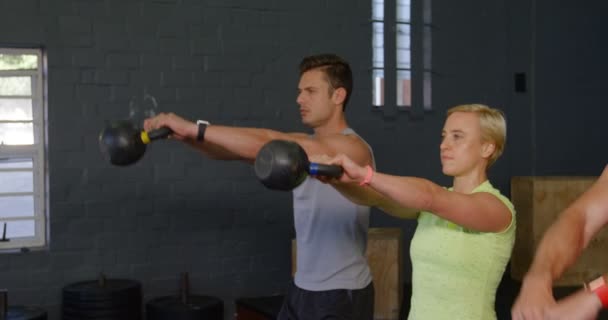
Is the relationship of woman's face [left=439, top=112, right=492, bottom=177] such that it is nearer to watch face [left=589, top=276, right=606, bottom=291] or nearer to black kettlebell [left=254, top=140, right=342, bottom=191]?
black kettlebell [left=254, top=140, right=342, bottom=191]

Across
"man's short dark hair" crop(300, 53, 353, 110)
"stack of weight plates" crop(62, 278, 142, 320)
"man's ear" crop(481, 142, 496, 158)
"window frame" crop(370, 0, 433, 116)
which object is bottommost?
"stack of weight plates" crop(62, 278, 142, 320)

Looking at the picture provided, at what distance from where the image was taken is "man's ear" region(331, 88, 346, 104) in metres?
3.10

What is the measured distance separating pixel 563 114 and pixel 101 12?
3.70 meters

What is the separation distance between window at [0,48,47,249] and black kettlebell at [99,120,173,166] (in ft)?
7.76

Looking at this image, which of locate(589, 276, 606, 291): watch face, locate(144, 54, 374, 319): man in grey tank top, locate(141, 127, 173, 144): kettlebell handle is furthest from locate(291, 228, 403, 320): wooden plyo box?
locate(589, 276, 606, 291): watch face

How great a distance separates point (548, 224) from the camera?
5.83 metres

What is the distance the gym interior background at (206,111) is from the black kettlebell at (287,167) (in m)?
3.02

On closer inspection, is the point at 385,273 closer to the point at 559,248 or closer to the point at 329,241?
the point at 329,241

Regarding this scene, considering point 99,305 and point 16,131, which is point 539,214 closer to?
point 99,305

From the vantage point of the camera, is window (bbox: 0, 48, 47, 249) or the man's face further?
window (bbox: 0, 48, 47, 249)

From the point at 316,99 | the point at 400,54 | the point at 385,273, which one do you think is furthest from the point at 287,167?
the point at 400,54

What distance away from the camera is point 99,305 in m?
4.48

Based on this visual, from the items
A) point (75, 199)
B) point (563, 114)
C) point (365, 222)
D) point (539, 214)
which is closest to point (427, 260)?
point (365, 222)

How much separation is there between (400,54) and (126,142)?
3.59m
